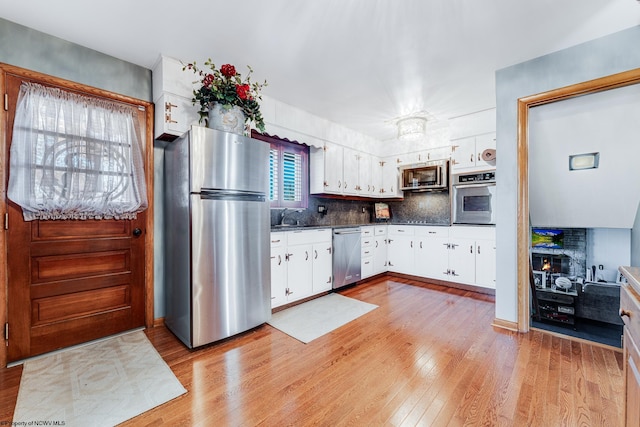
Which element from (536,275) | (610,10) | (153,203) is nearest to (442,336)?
(536,275)

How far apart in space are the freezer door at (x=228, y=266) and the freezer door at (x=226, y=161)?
13 centimetres

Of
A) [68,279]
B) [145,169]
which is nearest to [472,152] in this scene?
[145,169]

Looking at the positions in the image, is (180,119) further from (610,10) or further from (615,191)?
(615,191)

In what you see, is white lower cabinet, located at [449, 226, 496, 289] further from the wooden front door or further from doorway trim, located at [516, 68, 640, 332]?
the wooden front door

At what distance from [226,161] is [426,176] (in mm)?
3300

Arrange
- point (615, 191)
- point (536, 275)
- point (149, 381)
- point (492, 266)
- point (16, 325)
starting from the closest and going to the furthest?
point (149, 381)
point (16, 325)
point (615, 191)
point (536, 275)
point (492, 266)

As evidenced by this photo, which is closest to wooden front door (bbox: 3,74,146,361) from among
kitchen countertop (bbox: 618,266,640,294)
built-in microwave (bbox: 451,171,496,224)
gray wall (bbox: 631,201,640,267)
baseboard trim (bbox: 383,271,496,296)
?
kitchen countertop (bbox: 618,266,640,294)

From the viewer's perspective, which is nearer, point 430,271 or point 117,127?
point 117,127

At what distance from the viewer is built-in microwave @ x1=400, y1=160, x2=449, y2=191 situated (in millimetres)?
4230

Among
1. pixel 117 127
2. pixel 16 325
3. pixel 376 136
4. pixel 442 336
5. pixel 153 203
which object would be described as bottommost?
pixel 442 336

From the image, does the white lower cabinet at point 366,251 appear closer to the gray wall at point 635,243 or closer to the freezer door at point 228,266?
the freezer door at point 228,266

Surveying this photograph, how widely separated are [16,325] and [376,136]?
189 inches

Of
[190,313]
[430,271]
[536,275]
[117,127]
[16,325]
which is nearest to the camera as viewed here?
[16,325]

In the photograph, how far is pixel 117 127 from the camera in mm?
2416
